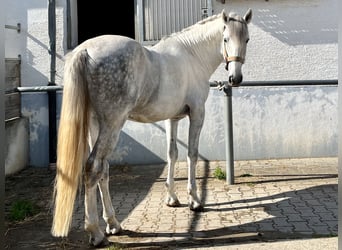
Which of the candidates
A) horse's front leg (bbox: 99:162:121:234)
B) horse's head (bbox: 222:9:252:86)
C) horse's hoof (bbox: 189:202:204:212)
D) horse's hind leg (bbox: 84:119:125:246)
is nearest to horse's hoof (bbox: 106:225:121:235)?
horse's front leg (bbox: 99:162:121:234)

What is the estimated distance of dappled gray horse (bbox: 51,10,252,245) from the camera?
3809 mm

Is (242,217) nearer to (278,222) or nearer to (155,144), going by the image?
(278,222)

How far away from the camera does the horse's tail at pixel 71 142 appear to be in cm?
375

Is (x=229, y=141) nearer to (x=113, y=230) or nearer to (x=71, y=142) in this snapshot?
(x=113, y=230)

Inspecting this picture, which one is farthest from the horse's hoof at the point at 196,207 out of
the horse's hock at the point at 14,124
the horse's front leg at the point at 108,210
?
the horse's hock at the point at 14,124

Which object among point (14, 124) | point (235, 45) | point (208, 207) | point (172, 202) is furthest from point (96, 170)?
point (14, 124)

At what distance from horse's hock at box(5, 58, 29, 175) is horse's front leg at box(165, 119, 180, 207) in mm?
3117

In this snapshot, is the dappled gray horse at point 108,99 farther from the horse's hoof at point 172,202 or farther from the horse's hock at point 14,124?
the horse's hock at point 14,124

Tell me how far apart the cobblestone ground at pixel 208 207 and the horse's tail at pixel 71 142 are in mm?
512

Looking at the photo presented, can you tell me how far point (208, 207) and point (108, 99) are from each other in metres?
2.06

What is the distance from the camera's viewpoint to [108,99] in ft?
13.0

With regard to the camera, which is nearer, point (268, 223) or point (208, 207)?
point (268, 223)

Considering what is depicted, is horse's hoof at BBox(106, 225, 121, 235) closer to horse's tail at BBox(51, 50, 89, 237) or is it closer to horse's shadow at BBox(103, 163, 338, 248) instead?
horse's shadow at BBox(103, 163, 338, 248)

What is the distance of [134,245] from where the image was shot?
407 cm
